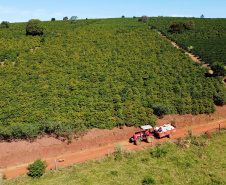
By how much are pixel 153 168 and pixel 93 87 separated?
15.1 metres

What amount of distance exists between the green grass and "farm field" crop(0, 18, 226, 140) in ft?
13.7

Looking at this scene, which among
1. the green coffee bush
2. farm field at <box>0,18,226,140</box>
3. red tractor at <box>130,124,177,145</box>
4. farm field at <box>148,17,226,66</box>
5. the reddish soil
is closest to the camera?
the green coffee bush

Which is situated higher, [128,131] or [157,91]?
[157,91]

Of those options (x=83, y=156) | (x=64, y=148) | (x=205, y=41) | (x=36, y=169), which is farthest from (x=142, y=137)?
(x=205, y=41)

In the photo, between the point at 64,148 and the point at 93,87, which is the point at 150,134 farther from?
the point at 93,87

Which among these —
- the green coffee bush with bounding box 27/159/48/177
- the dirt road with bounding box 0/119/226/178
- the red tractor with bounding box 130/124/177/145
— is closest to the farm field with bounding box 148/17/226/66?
the dirt road with bounding box 0/119/226/178

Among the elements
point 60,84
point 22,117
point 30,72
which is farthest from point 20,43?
point 22,117

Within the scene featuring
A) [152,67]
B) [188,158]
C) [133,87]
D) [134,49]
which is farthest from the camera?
[134,49]

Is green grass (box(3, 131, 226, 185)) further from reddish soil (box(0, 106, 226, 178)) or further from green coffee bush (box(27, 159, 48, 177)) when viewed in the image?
reddish soil (box(0, 106, 226, 178))

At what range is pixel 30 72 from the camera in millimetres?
29516

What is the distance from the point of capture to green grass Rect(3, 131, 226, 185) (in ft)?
43.1

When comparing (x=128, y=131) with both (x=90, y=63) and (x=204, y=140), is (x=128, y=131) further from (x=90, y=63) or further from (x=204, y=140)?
(x=90, y=63)

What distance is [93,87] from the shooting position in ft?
86.4

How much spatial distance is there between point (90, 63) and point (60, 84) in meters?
9.82
